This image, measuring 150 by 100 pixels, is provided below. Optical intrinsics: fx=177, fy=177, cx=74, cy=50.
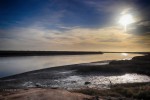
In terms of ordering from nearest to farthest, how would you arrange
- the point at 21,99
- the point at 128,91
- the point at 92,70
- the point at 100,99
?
the point at 21,99 < the point at 100,99 < the point at 128,91 < the point at 92,70

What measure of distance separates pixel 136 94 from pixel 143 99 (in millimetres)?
750

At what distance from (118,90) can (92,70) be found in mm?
20848

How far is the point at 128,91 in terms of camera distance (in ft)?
46.3

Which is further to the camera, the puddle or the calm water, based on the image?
the calm water

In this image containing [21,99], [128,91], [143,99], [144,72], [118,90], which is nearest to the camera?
[21,99]

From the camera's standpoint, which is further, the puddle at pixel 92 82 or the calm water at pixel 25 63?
the calm water at pixel 25 63

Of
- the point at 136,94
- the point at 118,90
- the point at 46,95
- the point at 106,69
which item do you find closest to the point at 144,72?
the point at 106,69

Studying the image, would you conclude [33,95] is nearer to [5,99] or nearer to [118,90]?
[5,99]

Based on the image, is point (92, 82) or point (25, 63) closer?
point (92, 82)

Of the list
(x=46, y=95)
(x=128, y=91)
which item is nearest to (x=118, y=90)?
(x=128, y=91)

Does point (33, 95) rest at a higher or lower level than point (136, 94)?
higher

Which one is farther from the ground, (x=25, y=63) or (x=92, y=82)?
(x=25, y=63)

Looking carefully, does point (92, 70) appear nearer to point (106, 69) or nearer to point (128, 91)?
point (106, 69)

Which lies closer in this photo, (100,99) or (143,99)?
(100,99)
